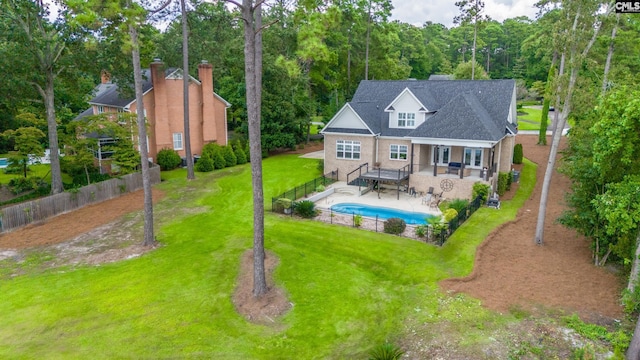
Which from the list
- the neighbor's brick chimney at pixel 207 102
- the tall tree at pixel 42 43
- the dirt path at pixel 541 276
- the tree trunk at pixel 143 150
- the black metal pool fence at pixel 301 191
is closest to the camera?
the dirt path at pixel 541 276

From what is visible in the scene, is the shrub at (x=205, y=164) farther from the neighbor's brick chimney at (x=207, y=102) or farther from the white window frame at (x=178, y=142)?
the neighbor's brick chimney at (x=207, y=102)

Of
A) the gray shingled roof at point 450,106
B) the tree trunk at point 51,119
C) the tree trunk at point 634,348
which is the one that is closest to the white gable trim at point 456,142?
the gray shingled roof at point 450,106

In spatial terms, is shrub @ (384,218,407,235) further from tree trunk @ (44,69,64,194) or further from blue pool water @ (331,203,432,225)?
tree trunk @ (44,69,64,194)

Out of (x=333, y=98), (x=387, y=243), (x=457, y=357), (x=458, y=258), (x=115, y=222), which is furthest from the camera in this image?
(x=333, y=98)

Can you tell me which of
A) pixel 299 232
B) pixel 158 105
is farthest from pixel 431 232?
pixel 158 105

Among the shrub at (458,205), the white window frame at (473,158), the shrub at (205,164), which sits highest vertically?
the white window frame at (473,158)

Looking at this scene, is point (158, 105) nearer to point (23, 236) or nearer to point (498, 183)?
point (23, 236)

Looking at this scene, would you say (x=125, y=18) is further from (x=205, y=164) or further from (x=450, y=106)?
(x=205, y=164)
